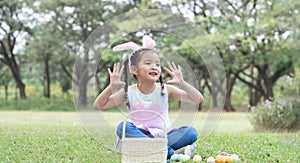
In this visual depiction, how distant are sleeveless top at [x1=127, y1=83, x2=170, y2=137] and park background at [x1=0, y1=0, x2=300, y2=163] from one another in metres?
1.53

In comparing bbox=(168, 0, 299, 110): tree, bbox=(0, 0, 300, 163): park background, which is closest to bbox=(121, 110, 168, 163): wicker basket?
bbox=(0, 0, 300, 163): park background

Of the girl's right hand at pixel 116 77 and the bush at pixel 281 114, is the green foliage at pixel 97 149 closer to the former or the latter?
the girl's right hand at pixel 116 77

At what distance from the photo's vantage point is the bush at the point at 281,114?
7980 mm

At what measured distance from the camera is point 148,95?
408 centimetres

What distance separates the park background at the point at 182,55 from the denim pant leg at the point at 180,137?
1.29 meters

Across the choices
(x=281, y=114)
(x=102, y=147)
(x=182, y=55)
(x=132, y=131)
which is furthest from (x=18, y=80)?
(x=132, y=131)

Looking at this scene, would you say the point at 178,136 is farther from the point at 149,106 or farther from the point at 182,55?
the point at 182,55

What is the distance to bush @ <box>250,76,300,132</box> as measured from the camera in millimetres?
7980

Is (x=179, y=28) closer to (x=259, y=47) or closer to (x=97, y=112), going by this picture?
(x=97, y=112)

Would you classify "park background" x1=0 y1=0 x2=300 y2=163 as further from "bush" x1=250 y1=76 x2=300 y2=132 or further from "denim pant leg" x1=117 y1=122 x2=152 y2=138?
"denim pant leg" x1=117 y1=122 x2=152 y2=138

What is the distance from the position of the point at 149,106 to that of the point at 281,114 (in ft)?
14.8

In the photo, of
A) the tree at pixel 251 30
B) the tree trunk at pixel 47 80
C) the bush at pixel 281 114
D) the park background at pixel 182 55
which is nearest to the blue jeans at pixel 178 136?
the park background at pixel 182 55

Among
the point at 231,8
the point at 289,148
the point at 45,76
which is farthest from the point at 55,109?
the point at 289,148

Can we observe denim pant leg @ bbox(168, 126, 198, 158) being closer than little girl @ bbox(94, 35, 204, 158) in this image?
No
